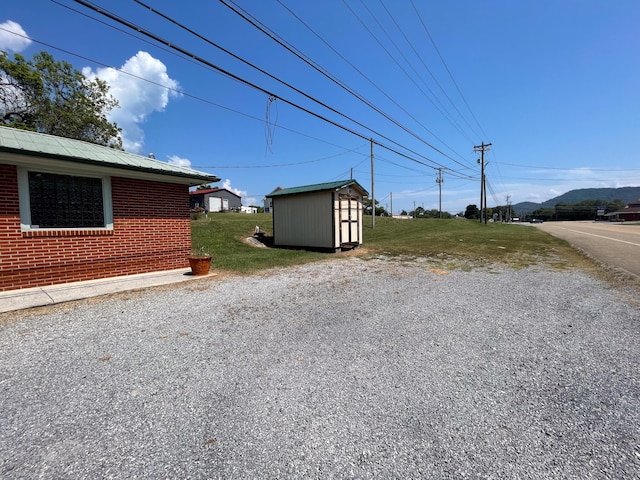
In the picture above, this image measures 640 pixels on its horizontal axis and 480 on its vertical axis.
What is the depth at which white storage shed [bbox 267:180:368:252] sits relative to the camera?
1301cm

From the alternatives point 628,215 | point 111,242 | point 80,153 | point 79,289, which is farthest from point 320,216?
point 628,215

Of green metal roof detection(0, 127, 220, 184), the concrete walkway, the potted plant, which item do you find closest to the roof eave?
green metal roof detection(0, 127, 220, 184)

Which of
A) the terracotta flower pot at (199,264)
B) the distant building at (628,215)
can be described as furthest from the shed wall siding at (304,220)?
the distant building at (628,215)

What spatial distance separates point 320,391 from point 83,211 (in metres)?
7.27

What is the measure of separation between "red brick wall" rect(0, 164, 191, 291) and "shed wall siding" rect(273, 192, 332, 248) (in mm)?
6167

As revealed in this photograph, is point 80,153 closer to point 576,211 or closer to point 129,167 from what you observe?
point 129,167

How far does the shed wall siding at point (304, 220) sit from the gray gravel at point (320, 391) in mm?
8190

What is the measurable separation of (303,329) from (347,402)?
1728 mm

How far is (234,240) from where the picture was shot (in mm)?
14461

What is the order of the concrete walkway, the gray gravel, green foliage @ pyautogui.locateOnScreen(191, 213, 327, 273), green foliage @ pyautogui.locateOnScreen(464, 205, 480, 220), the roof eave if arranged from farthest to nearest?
1. green foliage @ pyautogui.locateOnScreen(464, 205, 480, 220)
2. green foliage @ pyautogui.locateOnScreen(191, 213, 327, 273)
3. the roof eave
4. the concrete walkway
5. the gray gravel

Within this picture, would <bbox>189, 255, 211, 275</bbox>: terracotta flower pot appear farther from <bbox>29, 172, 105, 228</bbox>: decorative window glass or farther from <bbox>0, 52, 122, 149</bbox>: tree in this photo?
<bbox>0, 52, 122, 149</bbox>: tree

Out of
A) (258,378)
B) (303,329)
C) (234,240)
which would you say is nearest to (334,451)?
(258,378)

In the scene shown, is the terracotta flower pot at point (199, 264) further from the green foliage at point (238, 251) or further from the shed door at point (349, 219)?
the shed door at point (349, 219)

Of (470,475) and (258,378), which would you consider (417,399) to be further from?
(258,378)
